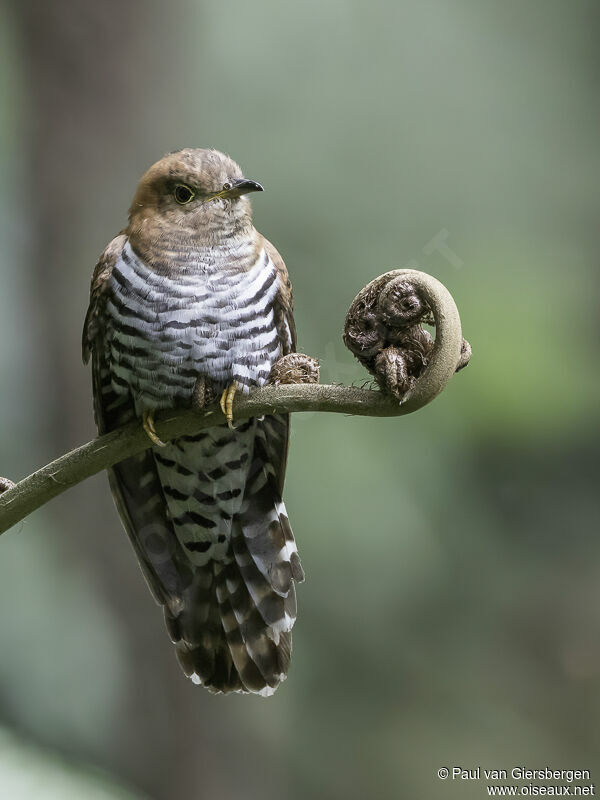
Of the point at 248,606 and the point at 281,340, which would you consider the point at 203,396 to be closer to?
the point at 281,340

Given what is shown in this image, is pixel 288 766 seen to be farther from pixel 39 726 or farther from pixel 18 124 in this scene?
pixel 18 124

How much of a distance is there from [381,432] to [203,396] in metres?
0.77

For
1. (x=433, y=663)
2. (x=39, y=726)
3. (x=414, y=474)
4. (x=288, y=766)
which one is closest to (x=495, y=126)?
(x=414, y=474)

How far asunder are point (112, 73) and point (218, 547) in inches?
41.1

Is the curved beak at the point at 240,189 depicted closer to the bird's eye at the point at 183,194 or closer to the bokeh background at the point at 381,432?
the bird's eye at the point at 183,194

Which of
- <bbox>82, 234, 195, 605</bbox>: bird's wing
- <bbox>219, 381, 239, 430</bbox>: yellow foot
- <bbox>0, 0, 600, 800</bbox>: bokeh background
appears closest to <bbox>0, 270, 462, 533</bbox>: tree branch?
<bbox>219, 381, 239, 430</bbox>: yellow foot

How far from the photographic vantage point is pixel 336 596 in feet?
5.07

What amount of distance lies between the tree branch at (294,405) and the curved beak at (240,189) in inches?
7.9

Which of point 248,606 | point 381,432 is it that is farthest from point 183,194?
point 381,432

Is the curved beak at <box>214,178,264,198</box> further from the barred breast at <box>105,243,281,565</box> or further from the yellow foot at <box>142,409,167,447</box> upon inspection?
the yellow foot at <box>142,409,167,447</box>

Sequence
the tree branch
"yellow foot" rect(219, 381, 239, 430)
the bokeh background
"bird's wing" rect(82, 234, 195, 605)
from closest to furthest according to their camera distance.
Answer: the tree branch, "yellow foot" rect(219, 381, 239, 430), "bird's wing" rect(82, 234, 195, 605), the bokeh background

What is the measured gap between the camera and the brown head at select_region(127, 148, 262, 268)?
32.5 inches

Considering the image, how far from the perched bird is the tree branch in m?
0.06

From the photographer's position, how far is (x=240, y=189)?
2.66ft
